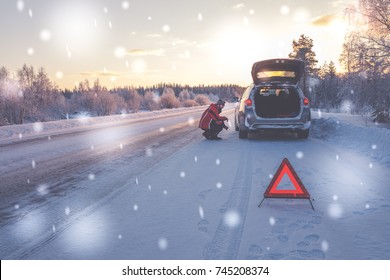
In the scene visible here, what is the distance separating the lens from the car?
1037 centimetres

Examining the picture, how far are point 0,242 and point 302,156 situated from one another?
646 centimetres

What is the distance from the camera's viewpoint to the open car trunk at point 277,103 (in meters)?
10.5

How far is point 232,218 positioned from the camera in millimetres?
4031

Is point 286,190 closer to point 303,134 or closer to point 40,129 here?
point 303,134

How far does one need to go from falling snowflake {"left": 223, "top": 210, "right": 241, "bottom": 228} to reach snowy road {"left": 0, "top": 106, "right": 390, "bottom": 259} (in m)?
0.01

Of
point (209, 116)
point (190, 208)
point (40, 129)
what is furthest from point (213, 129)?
point (40, 129)

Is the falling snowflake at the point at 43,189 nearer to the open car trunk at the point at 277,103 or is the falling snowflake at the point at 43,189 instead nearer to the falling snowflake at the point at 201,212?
the falling snowflake at the point at 201,212

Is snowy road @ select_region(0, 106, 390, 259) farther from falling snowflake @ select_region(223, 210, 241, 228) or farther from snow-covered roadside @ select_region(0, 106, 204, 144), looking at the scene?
snow-covered roadside @ select_region(0, 106, 204, 144)

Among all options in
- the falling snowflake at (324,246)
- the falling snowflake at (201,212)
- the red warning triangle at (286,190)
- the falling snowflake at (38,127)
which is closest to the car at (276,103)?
the red warning triangle at (286,190)

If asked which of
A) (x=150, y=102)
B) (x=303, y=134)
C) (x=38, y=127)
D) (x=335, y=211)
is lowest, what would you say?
(x=335, y=211)

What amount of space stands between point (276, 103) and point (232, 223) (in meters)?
8.57

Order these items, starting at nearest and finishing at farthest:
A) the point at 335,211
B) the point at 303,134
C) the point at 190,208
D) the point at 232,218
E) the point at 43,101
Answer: the point at 232,218
the point at 335,211
the point at 190,208
the point at 303,134
the point at 43,101

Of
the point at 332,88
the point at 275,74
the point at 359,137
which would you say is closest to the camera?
the point at 359,137
